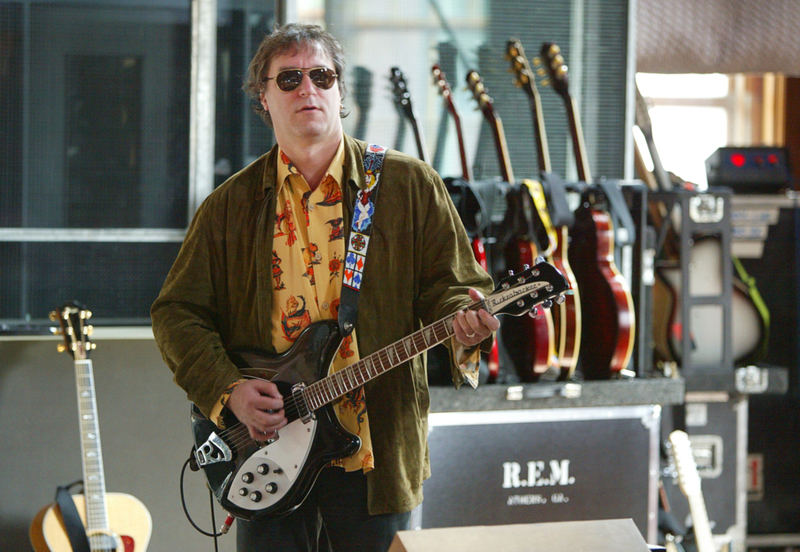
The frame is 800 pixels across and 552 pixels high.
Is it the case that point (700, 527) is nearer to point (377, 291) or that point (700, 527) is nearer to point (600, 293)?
point (600, 293)

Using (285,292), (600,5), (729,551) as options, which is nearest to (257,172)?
(285,292)

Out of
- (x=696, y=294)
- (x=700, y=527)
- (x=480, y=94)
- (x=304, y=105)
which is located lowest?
(x=700, y=527)

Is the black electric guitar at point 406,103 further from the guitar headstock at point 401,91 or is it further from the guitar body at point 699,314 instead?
the guitar body at point 699,314

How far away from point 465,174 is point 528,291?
4.88 feet

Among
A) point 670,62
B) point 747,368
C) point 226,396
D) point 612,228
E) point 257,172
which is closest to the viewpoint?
point 226,396

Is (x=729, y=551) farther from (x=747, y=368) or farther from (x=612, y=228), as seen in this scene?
(x=612, y=228)

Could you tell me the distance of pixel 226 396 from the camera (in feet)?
5.38

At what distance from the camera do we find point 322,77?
1.72 m

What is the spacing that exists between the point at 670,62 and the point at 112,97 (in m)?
2.29

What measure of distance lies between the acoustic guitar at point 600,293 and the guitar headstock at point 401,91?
0.67 meters

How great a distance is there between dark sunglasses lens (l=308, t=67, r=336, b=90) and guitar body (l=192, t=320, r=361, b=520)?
0.50 metres

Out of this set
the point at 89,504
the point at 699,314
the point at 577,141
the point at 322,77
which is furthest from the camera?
the point at 699,314

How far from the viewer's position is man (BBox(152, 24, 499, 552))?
1.64 metres

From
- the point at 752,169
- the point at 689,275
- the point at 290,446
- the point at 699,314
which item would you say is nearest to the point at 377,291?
the point at 290,446
